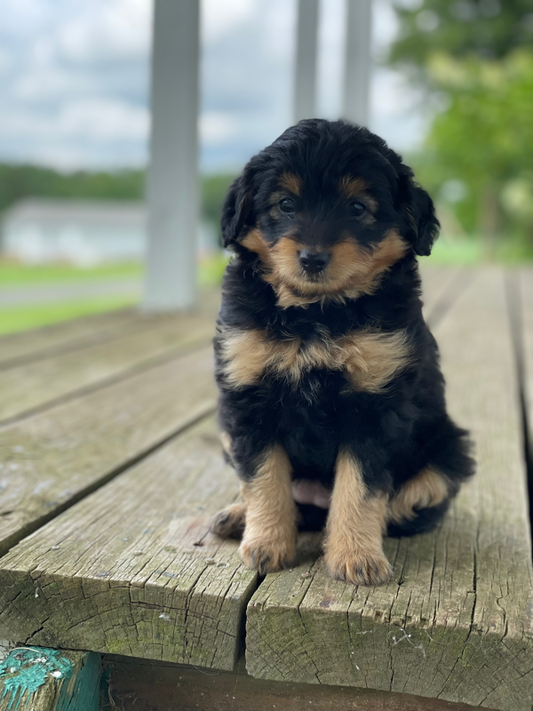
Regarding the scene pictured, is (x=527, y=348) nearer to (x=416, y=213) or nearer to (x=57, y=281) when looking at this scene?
(x=416, y=213)

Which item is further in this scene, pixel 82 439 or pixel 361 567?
pixel 82 439

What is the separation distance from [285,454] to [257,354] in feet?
1.12

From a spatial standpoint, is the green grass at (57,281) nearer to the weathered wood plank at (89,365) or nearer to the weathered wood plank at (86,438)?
the weathered wood plank at (89,365)

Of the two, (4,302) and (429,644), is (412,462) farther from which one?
(4,302)

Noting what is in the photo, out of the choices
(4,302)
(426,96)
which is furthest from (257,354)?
(426,96)

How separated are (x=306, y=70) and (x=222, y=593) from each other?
25.9 ft

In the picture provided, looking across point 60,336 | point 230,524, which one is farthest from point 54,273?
point 230,524

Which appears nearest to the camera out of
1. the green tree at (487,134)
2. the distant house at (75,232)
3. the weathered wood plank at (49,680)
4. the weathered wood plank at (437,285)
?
the weathered wood plank at (49,680)

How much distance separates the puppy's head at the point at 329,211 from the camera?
199 cm

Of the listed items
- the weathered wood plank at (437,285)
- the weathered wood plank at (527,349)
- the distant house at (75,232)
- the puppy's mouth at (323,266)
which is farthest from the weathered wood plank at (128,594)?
the weathered wood plank at (437,285)

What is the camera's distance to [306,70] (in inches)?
343

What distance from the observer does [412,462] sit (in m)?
2.36

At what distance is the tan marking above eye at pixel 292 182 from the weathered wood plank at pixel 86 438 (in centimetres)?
138

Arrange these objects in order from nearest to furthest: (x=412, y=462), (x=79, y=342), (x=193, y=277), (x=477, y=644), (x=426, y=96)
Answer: (x=477, y=644) → (x=412, y=462) → (x=79, y=342) → (x=193, y=277) → (x=426, y=96)
